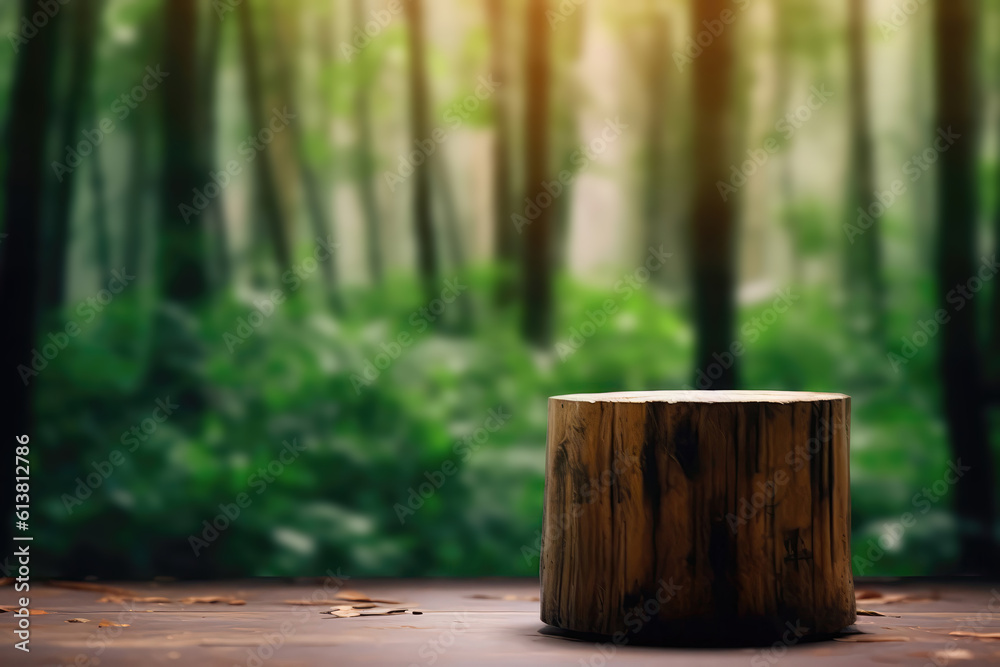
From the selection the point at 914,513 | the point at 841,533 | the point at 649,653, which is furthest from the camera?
the point at 914,513

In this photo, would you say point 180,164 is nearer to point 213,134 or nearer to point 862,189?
point 213,134

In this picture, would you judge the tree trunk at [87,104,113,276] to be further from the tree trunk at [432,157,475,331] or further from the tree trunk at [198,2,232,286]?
the tree trunk at [432,157,475,331]

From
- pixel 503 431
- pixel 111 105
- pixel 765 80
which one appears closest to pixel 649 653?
pixel 503 431

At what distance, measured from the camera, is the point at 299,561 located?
5027 mm

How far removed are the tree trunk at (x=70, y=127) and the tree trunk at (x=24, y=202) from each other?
0.19ft

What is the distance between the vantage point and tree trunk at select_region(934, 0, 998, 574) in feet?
16.3

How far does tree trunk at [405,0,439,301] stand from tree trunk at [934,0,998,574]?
6.85 ft

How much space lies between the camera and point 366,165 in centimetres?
504

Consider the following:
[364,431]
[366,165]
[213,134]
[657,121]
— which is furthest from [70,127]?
[657,121]

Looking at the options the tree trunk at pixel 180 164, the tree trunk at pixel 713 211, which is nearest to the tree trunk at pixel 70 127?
the tree trunk at pixel 180 164

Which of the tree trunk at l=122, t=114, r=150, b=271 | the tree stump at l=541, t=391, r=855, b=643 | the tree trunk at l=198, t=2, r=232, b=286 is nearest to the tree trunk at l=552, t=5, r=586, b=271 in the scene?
the tree trunk at l=198, t=2, r=232, b=286

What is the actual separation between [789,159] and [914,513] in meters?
1.54

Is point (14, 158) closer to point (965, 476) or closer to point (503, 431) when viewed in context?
point (503, 431)

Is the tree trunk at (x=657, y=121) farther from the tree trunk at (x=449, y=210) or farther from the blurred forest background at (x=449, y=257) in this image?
the tree trunk at (x=449, y=210)
